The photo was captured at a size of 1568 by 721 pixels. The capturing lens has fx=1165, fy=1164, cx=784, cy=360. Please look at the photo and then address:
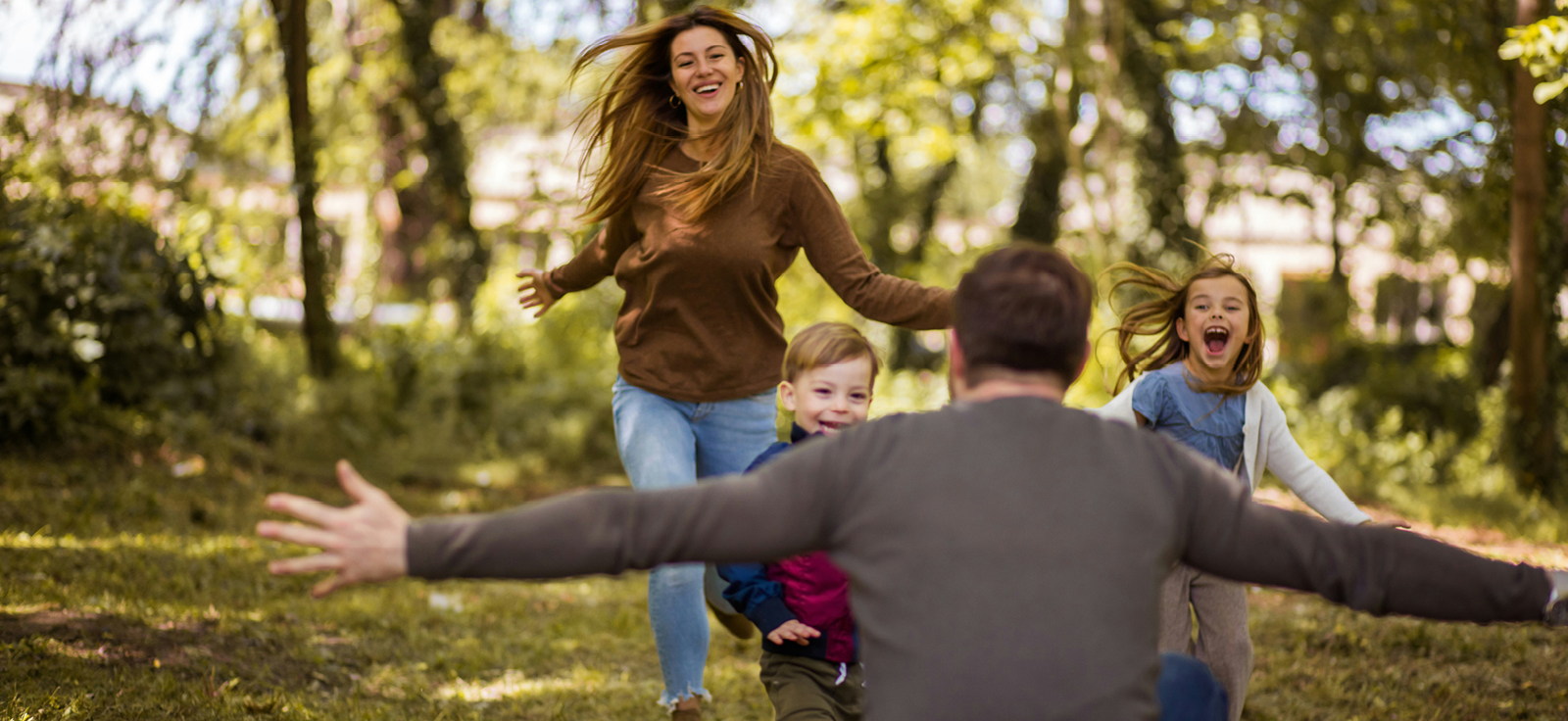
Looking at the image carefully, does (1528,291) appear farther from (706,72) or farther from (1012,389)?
(1012,389)

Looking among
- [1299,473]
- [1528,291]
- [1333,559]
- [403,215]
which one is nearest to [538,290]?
[1299,473]

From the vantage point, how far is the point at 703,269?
368 centimetres

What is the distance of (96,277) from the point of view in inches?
319

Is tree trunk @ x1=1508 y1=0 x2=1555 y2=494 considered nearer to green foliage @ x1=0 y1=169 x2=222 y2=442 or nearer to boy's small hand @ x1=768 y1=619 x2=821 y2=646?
boy's small hand @ x1=768 y1=619 x2=821 y2=646

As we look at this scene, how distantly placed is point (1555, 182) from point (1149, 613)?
841cm

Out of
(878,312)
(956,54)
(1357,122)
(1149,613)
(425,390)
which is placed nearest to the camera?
(1149,613)

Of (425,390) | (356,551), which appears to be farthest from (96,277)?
(356,551)

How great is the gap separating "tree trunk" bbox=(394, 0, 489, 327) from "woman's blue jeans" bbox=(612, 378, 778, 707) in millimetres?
9329

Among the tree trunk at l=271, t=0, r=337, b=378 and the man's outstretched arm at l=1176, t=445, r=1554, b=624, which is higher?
the tree trunk at l=271, t=0, r=337, b=378

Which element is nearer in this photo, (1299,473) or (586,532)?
(586,532)

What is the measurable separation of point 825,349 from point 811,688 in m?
0.92

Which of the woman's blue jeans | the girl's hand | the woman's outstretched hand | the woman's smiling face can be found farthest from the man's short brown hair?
the girl's hand

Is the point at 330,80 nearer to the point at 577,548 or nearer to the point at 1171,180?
the point at 1171,180

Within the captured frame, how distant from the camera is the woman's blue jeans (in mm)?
3658
